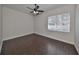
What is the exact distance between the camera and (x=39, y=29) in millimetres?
1279

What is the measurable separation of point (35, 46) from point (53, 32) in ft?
1.20

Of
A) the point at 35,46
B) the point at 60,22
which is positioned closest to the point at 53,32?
the point at 60,22

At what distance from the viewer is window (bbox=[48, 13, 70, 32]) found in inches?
45.2

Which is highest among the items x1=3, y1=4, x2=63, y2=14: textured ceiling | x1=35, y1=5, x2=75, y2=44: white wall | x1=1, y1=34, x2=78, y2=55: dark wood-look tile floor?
x1=3, y1=4, x2=63, y2=14: textured ceiling

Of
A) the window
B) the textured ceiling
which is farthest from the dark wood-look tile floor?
the textured ceiling

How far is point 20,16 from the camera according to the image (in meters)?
1.22

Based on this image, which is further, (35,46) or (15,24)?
(35,46)

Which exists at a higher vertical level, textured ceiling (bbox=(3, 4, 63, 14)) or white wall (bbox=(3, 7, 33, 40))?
textured ceiling (bbox=(3, 4, 63, 14))

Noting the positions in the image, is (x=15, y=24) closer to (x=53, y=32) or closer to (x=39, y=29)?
(x=39, y=29)

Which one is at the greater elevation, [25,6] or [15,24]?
[25,6]

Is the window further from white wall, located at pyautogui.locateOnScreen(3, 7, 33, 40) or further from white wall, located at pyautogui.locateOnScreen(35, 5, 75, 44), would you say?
white wall, located at pyautogui.locateOnScreen(3, 7, 33, 40)

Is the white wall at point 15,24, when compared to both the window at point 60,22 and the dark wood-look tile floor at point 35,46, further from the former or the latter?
the window at point 60,22
